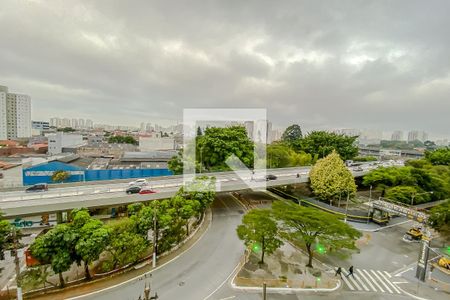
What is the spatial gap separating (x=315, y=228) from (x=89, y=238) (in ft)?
39.5

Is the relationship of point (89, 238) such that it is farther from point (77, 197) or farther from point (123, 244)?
A: point (77, 197)

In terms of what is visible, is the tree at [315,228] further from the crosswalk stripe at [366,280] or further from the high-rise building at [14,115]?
the high-rise building at [14,115]

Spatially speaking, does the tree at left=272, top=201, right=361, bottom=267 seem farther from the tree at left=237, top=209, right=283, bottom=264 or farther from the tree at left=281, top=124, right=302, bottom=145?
the tree at left=281, top=124, right=302, bottom=145

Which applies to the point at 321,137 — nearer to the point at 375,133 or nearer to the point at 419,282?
the point at 419,282

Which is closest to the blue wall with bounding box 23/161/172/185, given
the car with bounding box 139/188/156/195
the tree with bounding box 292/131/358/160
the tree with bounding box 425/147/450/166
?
the car with bounding box 139/188/156/195

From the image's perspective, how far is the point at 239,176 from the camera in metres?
27.4

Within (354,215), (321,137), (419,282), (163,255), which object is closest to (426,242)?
(419,282)

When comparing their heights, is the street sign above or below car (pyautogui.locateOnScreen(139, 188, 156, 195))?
below

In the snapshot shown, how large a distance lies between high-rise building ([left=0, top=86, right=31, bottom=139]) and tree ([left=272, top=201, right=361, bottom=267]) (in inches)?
3642

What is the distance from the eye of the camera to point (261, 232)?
13156 mm

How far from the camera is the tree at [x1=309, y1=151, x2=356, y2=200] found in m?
24.1

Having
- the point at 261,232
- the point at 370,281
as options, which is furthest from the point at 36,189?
the point at 370,281

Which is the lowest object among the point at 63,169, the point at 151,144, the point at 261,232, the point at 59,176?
the point at 261,232

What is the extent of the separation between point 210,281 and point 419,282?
40.9 ft
